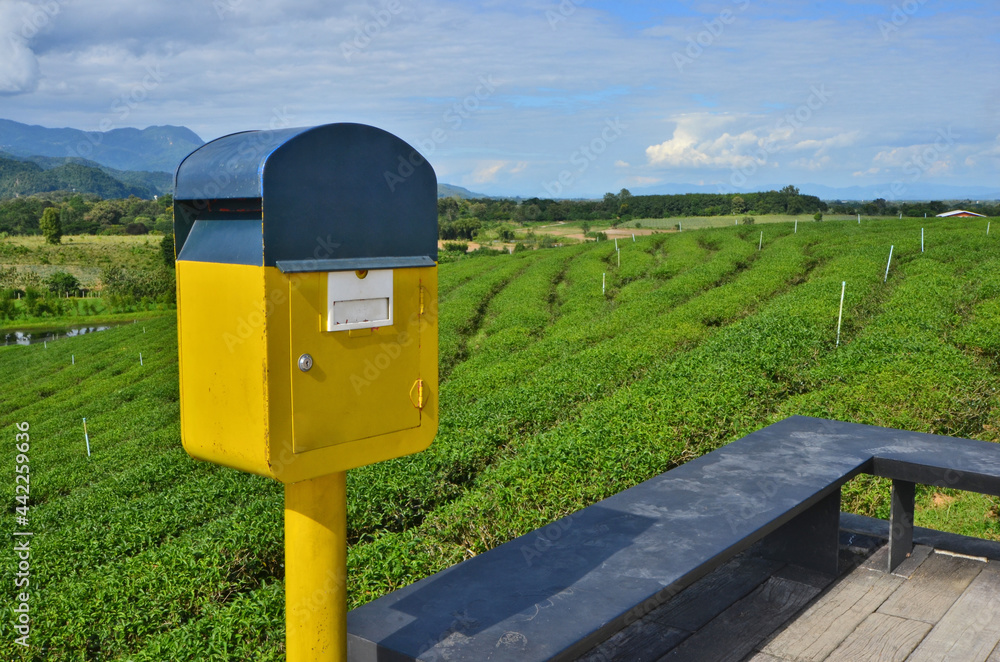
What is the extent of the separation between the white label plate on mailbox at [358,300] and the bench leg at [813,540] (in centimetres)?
243

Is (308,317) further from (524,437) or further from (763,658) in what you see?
(524,437)

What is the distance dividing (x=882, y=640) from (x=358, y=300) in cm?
248

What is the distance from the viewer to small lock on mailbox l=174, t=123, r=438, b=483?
146 centimetres

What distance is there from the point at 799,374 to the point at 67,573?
30.6 ft

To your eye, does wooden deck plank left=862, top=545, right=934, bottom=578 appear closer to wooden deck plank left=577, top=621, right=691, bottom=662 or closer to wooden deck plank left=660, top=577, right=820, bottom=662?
wooden deck plank left=660, top=577, right=820, bottom=662

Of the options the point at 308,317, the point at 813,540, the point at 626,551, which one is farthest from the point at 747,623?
the point at 308,317

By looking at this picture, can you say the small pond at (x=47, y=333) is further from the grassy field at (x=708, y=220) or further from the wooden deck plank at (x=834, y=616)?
the wooden deck plank at (x=834, y=616)

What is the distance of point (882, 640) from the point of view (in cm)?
281

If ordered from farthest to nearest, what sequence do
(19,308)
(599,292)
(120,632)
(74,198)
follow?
(74,198) < (19,308) < (599,292) < (120,632)

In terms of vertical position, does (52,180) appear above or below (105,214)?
above

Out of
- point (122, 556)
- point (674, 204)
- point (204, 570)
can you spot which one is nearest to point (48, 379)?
point (122, 556)

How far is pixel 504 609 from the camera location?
1.85 meters

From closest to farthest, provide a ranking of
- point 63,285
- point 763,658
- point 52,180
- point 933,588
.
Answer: point 763,658 < point 933,588 < point 63,285 < point 52,180

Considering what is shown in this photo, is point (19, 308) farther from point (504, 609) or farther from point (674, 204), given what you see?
point (504, 609)
